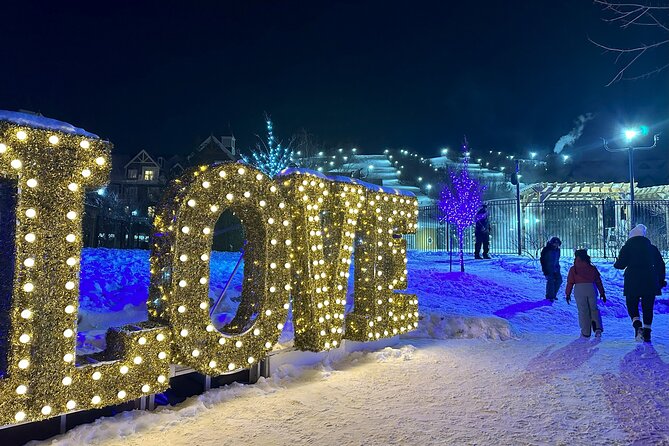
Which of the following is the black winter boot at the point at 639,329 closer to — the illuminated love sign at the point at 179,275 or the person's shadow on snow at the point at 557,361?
the person's shadow on snow at the point at 557,361

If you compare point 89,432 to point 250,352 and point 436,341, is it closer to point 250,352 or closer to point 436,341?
point 250,352

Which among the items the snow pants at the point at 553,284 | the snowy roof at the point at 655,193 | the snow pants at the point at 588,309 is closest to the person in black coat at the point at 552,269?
the snow pants at the point at 553,284

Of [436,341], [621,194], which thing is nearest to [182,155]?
[621,194]

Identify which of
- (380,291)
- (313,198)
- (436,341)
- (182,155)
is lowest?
(436,341)

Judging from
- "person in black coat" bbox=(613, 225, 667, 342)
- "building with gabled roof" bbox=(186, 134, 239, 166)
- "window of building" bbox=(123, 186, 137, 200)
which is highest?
"building with gabled roof" bbox=(186, 134, 239, 166)

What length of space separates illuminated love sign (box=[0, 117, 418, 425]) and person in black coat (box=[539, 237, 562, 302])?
6.61 meters

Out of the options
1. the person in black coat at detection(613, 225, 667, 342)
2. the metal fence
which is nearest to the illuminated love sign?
the person in black coat at detection(613, 225, 667, 342)

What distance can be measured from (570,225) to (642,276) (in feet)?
49.2

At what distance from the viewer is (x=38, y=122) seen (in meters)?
3.63

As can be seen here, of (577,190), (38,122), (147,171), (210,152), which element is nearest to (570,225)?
(577,190)

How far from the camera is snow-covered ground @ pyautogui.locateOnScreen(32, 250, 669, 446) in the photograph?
3.96 meters

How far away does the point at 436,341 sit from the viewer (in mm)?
8148

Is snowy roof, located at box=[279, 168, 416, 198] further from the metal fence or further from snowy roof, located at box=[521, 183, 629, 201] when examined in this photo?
snowy roof, located at box=[521, 183, 629, 201]

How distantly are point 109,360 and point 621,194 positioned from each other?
30.8 m
